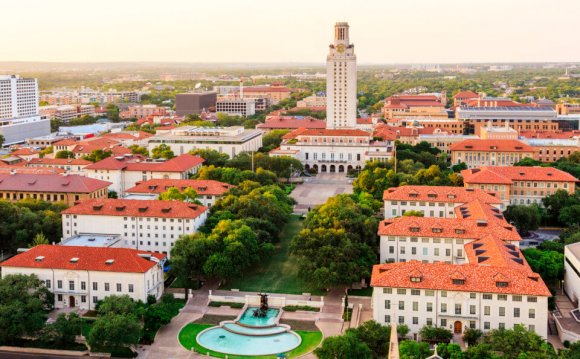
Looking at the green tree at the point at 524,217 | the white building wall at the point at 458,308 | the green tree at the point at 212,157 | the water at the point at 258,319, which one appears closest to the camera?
the white building wall at the point at 458,308

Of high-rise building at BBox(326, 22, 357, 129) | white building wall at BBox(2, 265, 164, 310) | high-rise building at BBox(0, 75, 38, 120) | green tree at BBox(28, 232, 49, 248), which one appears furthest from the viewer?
high-rise building at BBox(0, 75, 38, 120)

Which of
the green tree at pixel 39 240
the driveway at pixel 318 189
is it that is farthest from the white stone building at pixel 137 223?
the driveway at pixel 318 189

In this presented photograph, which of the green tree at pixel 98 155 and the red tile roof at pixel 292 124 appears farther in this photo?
the red tile roof at pixel 292 124

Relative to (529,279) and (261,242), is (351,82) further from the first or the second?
(529,279)

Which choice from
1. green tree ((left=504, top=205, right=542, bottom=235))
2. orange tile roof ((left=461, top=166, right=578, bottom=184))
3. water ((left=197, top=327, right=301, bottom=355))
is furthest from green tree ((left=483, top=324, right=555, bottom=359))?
orange tile roof ((left=461, top=166, right=578, bottom=184))

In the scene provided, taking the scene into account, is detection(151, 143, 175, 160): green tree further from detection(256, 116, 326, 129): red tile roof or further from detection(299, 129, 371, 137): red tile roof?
detection(256, 116, 326, 129): red tile roof

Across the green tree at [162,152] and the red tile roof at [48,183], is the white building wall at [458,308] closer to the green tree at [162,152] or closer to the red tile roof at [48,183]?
the red tile roof at [48,183]
